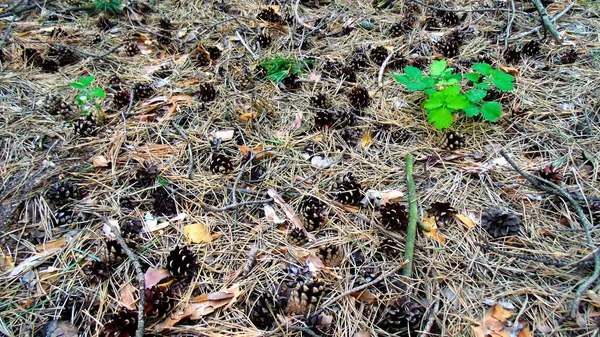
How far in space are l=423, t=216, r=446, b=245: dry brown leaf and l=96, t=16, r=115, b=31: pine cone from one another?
9.62 feet

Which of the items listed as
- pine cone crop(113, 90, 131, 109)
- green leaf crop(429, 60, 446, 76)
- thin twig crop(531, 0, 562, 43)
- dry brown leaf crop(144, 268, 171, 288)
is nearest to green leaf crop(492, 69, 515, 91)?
green leaf crop(429, 60, 446, 76)

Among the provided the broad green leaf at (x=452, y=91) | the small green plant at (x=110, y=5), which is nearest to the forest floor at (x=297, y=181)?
the broad green leaf at (x=452, y=91)

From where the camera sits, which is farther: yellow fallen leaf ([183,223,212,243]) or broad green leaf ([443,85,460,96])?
broad green leaf ([443,85,460,96])

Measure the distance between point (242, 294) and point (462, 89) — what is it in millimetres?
1806

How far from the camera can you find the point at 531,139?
6.91 ft

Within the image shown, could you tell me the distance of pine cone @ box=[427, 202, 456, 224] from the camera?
1796mm

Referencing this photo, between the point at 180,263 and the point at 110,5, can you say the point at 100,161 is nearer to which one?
the point at 180,263

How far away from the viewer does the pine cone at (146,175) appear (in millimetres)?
1991

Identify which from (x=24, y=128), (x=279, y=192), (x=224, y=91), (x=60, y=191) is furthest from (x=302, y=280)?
(x=24, y=128)

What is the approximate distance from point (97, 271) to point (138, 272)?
7.7 inches

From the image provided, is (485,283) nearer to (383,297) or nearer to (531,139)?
(383,297)

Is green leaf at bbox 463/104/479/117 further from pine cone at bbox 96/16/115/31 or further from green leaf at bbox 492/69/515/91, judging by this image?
pine cone at bbox 96/16/115/31

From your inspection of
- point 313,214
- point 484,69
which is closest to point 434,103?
point 484,69

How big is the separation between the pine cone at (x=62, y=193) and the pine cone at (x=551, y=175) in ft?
7.35
